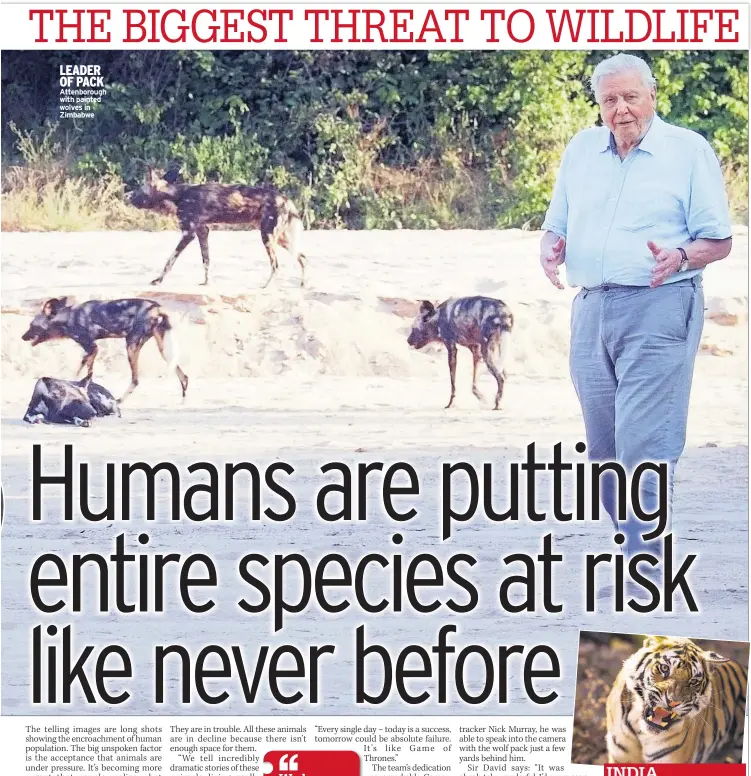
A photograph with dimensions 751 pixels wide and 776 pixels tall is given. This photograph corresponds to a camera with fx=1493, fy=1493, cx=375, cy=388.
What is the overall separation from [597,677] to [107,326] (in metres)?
3.48

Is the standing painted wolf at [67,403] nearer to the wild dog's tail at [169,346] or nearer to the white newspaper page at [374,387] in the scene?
the white newspaper page at [374,387]

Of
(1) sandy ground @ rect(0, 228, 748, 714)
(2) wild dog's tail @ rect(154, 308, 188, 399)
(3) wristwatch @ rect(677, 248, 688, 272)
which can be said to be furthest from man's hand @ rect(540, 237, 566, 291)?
(2) wild dog's tail @ rect(154, 308, 188, 399)

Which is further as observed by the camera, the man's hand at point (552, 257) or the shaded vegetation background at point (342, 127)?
the shaded vegetation background at point (342, 127)

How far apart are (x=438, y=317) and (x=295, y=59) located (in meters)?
1.72

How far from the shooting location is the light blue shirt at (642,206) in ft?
25.9

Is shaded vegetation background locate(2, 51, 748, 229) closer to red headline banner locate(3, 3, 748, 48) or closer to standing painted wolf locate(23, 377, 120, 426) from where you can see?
red headline banner locate(3, 3, 748, 48)

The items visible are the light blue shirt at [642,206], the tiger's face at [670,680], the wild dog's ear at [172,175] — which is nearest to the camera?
the tiger's face at [670,680]

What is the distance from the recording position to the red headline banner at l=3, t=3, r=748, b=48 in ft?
27.4

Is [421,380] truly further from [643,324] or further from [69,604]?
[69,604]

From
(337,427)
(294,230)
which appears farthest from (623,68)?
(337,427)

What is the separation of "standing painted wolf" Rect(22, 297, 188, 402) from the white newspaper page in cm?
1

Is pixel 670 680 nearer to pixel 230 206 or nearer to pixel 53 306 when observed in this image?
pixel 230 206

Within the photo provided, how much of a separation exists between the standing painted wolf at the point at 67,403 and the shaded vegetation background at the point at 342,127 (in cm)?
96

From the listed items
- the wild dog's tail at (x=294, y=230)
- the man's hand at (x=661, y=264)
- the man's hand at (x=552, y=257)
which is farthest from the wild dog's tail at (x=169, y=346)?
the man's hand at (x=661, y=264)
